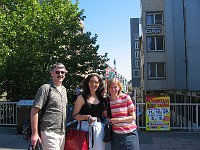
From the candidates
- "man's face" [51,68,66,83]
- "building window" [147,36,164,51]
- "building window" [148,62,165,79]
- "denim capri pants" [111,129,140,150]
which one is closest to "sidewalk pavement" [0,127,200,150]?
"denim capri pants" [111,129,140,150]

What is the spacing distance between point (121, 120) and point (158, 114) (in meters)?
7.37

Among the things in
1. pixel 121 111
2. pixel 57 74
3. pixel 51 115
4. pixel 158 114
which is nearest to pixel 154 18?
pixel 158 114

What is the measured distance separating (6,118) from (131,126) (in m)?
9.00

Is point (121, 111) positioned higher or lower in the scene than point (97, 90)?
lower

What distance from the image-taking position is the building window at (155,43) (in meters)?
29.8

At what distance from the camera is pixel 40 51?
15805 millimetres

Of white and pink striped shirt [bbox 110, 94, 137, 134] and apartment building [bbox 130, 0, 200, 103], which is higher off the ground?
apartment building [bbox 130, 0, 200, 103]

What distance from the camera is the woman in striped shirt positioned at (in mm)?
4227

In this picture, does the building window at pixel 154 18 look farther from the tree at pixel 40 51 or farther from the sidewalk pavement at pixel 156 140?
the sidewalk pavement at pixel 156 140

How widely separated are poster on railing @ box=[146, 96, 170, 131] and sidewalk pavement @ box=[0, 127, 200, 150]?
0.29 metres

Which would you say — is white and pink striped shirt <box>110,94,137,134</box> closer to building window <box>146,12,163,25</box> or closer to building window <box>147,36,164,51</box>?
building window <box>147,36,164,51</box>

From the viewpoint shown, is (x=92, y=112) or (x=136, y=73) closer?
(x=92, y=112)

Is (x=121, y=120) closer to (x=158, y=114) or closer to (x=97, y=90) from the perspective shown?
(x=97, y=90)

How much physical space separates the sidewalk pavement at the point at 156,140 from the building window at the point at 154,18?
2031 cm
